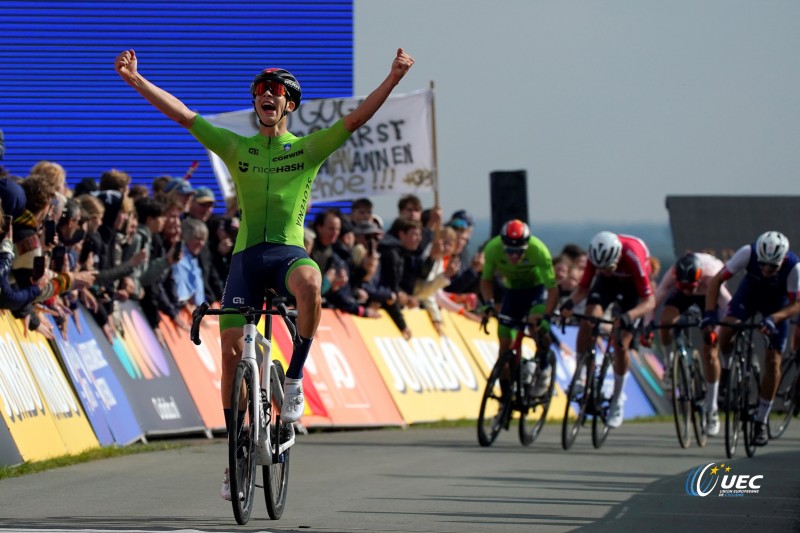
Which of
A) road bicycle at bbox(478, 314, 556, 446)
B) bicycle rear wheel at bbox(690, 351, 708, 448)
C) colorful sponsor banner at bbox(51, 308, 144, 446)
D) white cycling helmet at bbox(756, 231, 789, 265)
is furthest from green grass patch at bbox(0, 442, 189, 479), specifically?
white cycling helmet at bbox(756, 231, 789, 265)

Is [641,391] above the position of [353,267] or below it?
below

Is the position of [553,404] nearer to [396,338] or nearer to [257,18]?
[396,338]

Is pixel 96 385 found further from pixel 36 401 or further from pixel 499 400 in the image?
pixel 499 400

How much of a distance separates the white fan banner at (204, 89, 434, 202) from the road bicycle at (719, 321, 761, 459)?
23.7ft

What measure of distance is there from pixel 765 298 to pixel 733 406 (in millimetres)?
1189

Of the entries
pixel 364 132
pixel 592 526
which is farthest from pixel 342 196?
pixel 592 526

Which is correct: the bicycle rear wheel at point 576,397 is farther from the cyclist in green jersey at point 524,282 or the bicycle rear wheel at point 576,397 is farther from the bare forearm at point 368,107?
the bare forearm at point 368,107

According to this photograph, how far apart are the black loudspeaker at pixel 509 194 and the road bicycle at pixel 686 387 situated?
5.83m

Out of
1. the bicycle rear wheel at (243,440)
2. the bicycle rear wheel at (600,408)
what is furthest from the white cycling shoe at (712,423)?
the bicycle rear wheel at (243,440)

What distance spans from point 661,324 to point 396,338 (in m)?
3.66

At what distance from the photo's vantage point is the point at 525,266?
1567 centimetres

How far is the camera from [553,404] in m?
22.0

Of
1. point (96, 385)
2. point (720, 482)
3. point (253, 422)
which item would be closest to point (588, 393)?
point (720, 482)

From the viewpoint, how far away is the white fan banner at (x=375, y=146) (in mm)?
21422
